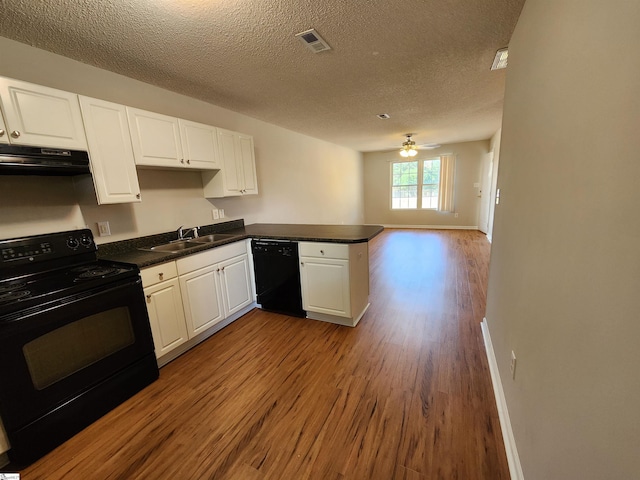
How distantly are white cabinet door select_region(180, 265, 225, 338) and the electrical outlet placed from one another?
712 millimetres

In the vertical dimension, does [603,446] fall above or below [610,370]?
below

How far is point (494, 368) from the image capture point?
1.84m

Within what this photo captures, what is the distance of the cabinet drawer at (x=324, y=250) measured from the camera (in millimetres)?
2434

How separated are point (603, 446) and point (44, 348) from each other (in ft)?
7.75

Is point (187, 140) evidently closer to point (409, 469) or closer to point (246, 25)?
point (246, 25)

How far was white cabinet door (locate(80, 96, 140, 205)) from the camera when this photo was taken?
5.96ft

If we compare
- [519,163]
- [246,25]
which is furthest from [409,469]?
[246,25]

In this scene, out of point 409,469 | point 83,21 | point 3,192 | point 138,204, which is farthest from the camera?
point 138,204

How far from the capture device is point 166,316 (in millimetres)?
2102

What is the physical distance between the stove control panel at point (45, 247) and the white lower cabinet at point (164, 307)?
0.53 meters

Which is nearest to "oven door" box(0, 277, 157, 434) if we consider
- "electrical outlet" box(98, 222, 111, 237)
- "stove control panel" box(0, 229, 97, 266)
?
"stove control panel" box(0, 229, 97, 266)

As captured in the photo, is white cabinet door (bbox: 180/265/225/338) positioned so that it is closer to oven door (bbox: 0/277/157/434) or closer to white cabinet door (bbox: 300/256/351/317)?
oven door (bbox: 0/277/157/434)

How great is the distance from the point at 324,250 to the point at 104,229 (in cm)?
189

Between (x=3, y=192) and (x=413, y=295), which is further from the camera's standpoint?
(x=413, y=295)
